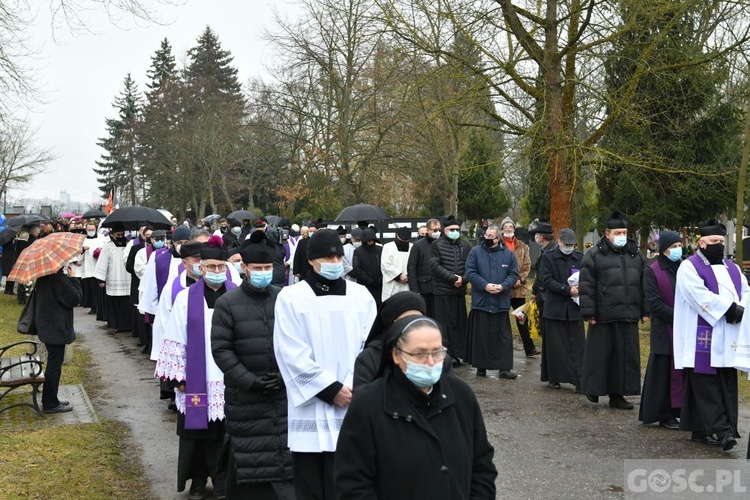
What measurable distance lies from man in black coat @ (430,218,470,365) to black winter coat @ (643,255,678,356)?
12.0ft

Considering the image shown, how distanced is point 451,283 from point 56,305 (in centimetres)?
566

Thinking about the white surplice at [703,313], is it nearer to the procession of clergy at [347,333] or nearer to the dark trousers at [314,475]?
the procession of clergy at [347,333]

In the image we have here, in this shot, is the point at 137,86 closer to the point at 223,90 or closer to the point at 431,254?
the point at 223,90

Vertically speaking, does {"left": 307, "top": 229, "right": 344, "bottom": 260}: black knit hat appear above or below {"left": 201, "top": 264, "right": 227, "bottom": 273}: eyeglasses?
above

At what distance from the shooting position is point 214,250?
22.6 ft

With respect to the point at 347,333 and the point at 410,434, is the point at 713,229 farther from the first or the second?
the point at 410,434

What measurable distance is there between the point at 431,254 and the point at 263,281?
7647 millimetres

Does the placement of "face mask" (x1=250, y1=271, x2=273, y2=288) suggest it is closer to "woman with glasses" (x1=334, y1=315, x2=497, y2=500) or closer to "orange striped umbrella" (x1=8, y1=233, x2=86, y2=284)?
"woman with glasses" (x1=334, y1=315, x2=497, y2=500)

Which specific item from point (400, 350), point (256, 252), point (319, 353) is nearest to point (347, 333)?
point (319, 353)

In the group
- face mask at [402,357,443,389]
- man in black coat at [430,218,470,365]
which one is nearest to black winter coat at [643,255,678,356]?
man in black coat at [430,218,470,365]

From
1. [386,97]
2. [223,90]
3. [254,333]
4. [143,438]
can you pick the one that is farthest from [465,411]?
[223,90]

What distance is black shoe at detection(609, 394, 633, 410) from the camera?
1038 cm

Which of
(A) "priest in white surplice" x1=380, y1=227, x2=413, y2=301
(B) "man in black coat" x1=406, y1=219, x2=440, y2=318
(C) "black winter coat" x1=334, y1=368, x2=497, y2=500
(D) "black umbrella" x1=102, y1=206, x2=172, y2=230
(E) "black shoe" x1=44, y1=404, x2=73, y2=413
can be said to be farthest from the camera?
(D) "black umbrella" x1=102, y1=206, x2=172, y2=230

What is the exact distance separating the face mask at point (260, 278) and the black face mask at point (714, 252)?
469 centimetres
